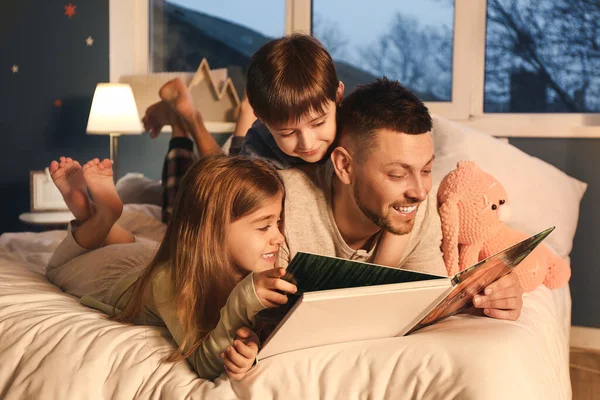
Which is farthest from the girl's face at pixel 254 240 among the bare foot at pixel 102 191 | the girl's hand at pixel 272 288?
the bare foot at pixel 102 191

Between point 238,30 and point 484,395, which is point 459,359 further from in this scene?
point 238,30

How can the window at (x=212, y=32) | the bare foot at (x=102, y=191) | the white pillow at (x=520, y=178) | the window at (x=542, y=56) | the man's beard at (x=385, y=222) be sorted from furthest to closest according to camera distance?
the window at (x=212, y=32) → the window at (x=542, y=56) → the white pillow at (x=520, y=178) → the bare foot at (x=102, y=191) → the man's beard at (x=385, y=222)

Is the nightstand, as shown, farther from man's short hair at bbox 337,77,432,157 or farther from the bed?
man's short hair at bbox 337,77,432,157

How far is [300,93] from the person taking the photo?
163cm

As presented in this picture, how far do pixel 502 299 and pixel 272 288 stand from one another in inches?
21.0

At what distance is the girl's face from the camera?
4.99 feet

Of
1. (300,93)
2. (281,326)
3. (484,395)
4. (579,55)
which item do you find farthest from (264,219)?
(579,55)

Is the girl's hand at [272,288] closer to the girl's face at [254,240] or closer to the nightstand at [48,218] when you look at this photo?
the girl's face at [254,240]

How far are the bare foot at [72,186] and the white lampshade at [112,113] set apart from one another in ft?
3.96

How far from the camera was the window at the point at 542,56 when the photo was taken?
310 centimetres

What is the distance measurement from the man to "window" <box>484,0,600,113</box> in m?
1.64

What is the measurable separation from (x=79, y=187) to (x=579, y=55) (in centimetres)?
211

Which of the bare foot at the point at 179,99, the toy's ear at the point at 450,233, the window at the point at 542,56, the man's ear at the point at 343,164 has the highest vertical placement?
the window at the point at 542,56

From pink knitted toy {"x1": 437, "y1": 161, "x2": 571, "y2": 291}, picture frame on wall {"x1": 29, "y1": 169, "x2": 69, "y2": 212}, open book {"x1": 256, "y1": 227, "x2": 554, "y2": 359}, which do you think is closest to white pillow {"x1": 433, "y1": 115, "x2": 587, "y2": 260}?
pink knitted toy {"x1": 437, "y1": 161, "x2": 571, "y2": 291}
